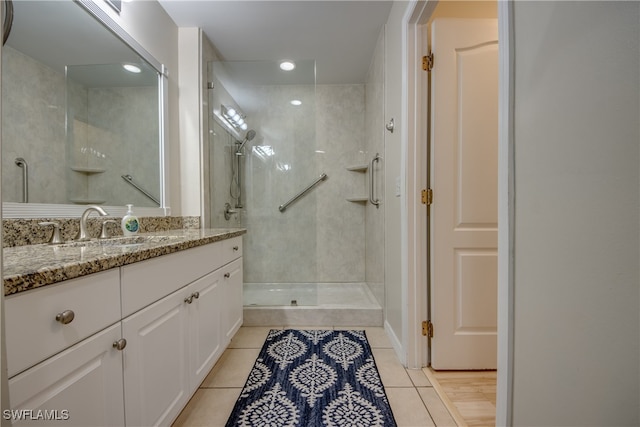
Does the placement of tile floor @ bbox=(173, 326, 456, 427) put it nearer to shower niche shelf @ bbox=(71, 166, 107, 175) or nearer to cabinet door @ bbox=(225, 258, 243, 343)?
cabinet door @ bbox=(225, 258, 243, 343)

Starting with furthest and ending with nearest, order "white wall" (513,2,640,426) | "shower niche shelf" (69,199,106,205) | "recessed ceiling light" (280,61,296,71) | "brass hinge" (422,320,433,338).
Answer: "recessed ceiling light" (280,61,296,71), "brass hinge" (422,320,433,338), "shower niche shelf" (69,199,106,205), "white wall" (513,2,640,426)

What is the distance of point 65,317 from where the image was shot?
0.70 m

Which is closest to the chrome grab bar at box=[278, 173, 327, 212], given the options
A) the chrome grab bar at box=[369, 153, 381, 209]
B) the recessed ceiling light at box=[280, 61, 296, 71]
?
the chrome grab bar at box=[369, 153, 381, 209]

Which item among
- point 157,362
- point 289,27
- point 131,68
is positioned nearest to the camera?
point 157,362

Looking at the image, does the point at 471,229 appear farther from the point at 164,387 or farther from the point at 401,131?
the point at 164,387

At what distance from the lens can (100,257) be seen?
0.81m

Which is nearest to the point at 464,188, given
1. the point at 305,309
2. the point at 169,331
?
the point at 305,309

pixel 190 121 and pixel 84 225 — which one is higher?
pixel 190 121

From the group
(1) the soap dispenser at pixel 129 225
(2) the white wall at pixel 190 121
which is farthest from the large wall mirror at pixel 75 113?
(2) the white wall at pixel 190 121

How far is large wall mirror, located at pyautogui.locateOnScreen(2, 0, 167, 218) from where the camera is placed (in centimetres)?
114

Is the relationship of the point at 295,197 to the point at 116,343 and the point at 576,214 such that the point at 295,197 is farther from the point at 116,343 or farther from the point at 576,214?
the point at 576,214

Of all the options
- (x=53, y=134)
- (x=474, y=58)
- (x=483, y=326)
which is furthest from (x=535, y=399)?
(x=53, y=134)

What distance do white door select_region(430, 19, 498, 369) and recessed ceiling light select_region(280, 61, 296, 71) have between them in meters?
1.40

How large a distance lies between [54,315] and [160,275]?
392 millimetres
